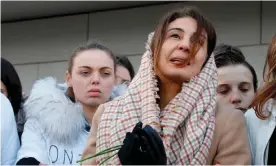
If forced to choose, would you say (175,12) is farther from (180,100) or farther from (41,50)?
(41,50)

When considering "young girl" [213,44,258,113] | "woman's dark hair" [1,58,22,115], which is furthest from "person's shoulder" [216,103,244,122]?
"woman's dark hair" [1,58,22,115]

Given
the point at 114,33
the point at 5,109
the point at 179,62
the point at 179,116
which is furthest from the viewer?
the point at 114,33

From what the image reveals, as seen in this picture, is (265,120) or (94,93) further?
(94,93)

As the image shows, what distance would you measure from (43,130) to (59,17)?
4.13 m

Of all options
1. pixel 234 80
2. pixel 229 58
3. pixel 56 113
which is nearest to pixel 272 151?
pixel 234 80

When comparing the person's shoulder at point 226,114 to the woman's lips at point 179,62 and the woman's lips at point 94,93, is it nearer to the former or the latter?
the woman's lips at point 179,62

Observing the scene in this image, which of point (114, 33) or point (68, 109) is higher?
point (114, 33)

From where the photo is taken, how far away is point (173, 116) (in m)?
2.54

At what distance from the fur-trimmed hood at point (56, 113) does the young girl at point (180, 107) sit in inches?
23.0

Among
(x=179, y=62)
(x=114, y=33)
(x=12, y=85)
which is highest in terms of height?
(x=114, y=33)

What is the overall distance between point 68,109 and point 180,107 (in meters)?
0.96

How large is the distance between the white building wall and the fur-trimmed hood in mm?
2781

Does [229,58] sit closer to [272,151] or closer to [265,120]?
[265,120]

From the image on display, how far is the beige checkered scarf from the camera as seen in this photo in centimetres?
248
